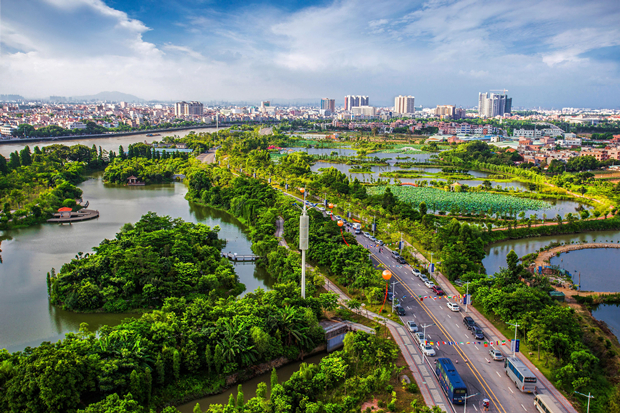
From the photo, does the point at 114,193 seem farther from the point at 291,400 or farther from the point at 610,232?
the point at 610,232

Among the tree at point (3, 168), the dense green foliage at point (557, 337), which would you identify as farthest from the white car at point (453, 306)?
the tree at point (3, 168)

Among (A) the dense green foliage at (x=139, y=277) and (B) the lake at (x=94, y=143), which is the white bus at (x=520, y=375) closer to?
(A) the dense green foliage at (x=139, y=277)

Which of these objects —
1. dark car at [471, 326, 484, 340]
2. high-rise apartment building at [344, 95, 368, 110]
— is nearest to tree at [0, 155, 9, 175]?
dark car at [471, 326, 484, 340]

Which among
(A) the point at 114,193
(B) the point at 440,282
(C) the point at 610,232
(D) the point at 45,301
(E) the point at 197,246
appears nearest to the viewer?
(D) the point at 45,301

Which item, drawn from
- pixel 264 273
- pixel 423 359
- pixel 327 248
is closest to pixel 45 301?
pixel 264 273

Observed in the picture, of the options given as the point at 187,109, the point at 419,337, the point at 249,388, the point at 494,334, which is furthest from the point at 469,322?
the point at 187,109

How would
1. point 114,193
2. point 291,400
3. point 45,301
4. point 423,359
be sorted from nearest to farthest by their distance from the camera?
point 291,400
point 423,359
point 45,301
point 114,193
